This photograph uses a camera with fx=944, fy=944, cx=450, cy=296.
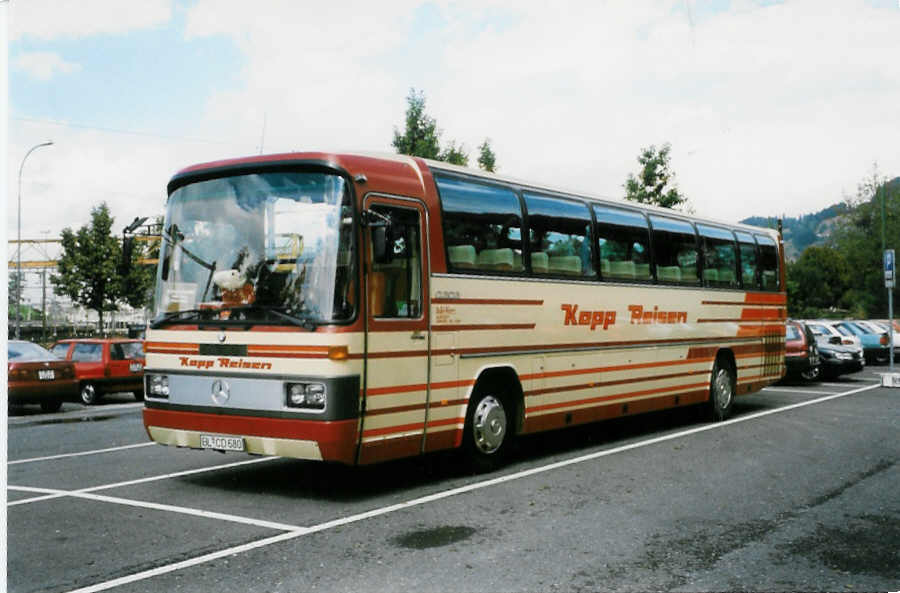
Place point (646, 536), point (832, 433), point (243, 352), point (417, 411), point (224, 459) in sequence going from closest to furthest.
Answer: point (646, 536) → point (243, 352) → point (417, 411) → point (224, 459) → point (832, 433)

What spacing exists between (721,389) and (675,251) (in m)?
2.66

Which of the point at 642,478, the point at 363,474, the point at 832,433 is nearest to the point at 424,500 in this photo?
the point at 363,474

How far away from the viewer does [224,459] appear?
10828 mm

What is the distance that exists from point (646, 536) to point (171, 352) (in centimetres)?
458

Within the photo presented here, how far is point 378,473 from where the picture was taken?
9.86 m

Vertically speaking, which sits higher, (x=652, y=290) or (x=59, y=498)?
(x=652, y=290)

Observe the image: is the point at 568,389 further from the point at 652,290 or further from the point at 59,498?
the point at 59,498

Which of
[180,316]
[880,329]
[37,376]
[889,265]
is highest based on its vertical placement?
[889,265]

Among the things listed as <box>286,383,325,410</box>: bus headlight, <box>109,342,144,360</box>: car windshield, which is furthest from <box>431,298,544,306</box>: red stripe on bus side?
<box>109,342,144,360</box>: car windshield

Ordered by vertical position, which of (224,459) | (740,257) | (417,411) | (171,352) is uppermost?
(740,257)

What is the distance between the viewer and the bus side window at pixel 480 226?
30.9 ft

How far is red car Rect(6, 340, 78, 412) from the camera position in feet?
60.0

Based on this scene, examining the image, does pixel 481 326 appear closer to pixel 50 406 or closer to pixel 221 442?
pixel 221 442

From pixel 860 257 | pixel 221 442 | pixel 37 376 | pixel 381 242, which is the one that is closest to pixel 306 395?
pixel 221 442
